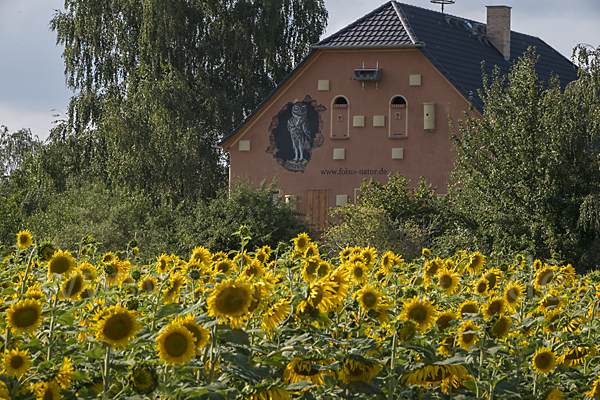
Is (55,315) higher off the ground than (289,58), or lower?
lower

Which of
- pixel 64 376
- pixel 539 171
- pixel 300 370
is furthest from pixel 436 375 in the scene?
pixel 539 171

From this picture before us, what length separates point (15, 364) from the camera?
8.12 feet

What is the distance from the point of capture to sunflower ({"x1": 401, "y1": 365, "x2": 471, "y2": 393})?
302 centimetres

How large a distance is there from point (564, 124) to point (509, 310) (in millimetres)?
10569

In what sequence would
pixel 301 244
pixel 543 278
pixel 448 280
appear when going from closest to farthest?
1. pixel 448 280
2. pixel 543 278
3. pixel 301 244

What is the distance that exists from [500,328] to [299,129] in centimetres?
1934

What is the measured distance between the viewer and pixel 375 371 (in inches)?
111

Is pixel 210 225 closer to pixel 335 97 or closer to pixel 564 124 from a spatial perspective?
pixel 335 97

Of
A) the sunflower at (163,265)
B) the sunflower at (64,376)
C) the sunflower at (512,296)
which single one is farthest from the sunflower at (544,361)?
the sunflower at (163,265)

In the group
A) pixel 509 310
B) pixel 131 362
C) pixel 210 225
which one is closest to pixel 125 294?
pixel 131 362

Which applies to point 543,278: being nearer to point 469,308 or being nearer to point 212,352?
point 469,308

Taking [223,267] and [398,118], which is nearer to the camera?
[223,267]

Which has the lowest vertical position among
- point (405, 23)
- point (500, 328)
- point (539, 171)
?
point (500, 328)

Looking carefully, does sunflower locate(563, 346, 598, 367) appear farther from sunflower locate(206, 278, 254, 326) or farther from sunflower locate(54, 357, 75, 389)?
sunflower locate(54, 357, 75, 389)
